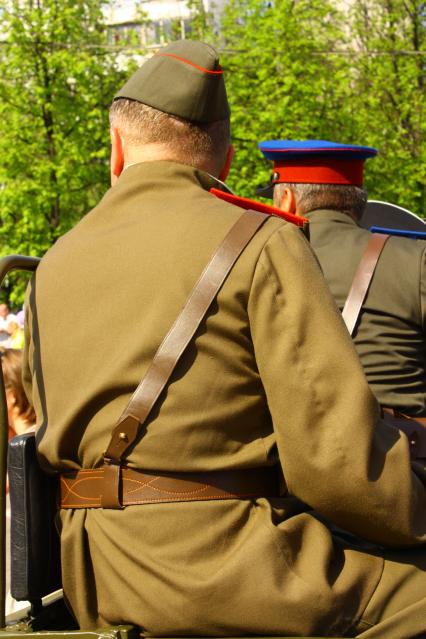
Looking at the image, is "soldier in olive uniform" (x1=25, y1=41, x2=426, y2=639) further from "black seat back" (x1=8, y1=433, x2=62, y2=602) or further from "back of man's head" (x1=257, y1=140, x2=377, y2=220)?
"back of man's head" (x1=257, y1=140, x2=377, y2=220)

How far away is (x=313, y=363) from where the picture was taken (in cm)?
226

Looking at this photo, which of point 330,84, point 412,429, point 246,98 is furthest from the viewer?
point 330,84

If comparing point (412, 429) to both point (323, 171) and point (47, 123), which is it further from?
point (47, 123)

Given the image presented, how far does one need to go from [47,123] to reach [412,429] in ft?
68.7

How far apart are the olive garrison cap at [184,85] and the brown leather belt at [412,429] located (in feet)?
3.89

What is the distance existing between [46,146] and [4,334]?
351 inches

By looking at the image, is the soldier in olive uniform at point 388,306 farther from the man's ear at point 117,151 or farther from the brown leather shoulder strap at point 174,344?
the brown leather shoulder strap at point 174,344

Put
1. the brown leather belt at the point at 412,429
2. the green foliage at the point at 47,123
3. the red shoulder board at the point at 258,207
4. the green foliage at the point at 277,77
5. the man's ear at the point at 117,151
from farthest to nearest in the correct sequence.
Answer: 1. the green foliage at the point at 47,123
2. the green foliage at the point at 277,77
3. the brown leather belt at the point at 412,429
4. the man's ear at the point at 117,151
5. the red shoulder board at the point at 258,207

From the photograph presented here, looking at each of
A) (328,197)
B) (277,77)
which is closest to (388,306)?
(328,197)

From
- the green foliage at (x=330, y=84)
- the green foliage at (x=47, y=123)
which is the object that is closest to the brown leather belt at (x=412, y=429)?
the green foliage at (x=330, y=84)

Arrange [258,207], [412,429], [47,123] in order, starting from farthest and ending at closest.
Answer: [47,123], [412,429], [258,207]

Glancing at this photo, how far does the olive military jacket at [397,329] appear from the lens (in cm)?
367

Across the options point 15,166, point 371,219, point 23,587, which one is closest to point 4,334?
point 15,166

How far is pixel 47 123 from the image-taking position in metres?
23.3
